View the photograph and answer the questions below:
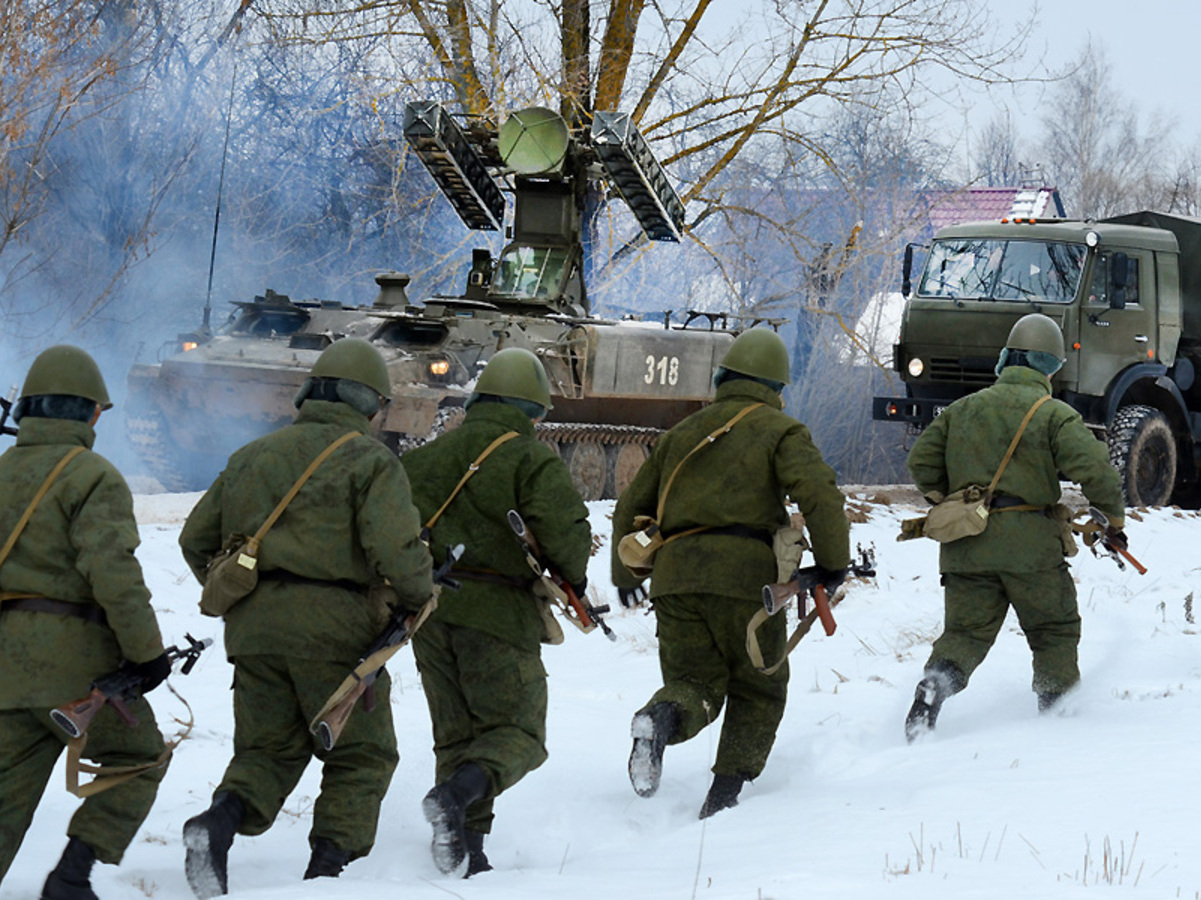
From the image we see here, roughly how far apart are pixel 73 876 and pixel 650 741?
2070 mm

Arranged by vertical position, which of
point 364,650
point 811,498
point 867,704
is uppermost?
point 811,498

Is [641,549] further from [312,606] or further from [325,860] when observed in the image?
[325,860]

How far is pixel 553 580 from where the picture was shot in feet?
18.9

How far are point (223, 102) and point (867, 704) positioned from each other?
17.5m

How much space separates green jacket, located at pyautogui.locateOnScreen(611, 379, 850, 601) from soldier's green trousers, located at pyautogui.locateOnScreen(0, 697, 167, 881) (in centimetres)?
199

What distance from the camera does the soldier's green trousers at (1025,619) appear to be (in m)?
7.13

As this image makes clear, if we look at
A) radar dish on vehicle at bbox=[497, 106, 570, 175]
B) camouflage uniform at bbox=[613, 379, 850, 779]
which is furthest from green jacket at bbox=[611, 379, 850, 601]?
radar dish on vehicle at bbox=[497, 106, 570, 175]

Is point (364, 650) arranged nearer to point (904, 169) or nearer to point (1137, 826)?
point (1137, 826)

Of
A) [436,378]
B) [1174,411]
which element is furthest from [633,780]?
[1174,411]

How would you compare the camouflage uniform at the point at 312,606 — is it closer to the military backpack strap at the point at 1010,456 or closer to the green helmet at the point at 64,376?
the green helmet at the point at 64,376

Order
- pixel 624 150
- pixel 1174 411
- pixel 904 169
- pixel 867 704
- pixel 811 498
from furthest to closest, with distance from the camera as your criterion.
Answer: pixel 904 169, pixel 1174 411, pixel 624 150, pixel 867 704, pixel 811 498

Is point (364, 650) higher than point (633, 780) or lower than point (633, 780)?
higher

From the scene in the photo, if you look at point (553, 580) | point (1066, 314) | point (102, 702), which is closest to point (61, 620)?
point (102, 702)

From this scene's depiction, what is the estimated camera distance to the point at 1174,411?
16.6 metres
